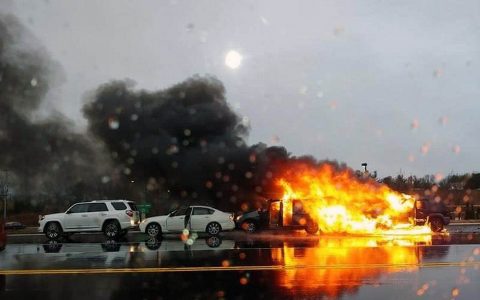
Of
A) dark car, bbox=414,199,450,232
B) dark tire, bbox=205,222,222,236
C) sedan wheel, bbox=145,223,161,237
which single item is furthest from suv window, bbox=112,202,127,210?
dark car, bbox=414,199,450,232

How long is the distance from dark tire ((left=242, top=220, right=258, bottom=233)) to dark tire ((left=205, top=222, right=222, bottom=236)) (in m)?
2.83

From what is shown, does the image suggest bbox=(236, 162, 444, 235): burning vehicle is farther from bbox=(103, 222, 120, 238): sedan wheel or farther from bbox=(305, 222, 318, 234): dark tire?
bbox=(103, 222, 120, 238): sedan wheel

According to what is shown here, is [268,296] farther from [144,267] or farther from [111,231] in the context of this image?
[111,231]

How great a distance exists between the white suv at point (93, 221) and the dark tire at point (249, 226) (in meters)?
4.92

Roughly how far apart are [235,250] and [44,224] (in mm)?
8400

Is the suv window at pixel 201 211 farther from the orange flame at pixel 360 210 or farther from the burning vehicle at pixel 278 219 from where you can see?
the orange flame at pixel 360 210

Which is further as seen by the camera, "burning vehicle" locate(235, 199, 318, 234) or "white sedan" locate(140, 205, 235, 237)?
"burning vehicle" locate(235, 199, 318, 234)

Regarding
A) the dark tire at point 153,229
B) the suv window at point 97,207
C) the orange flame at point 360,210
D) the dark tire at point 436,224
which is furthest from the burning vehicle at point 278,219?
the suv window at point 97,207

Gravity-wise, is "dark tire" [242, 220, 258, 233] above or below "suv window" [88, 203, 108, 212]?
below

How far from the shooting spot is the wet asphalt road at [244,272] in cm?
690

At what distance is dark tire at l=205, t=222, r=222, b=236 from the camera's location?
57.0ft

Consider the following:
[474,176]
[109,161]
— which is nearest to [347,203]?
[109,161]

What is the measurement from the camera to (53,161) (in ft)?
126

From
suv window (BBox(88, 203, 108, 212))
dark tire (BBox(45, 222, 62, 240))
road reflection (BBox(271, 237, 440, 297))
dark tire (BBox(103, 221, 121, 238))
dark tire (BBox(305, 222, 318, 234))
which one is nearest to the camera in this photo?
road reflection (BBox(271, 237, 440, 297))
